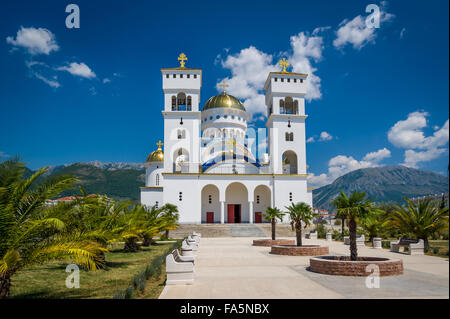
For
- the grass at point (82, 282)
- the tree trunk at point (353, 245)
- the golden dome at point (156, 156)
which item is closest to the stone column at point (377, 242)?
the tree trunk at point (353, 245)

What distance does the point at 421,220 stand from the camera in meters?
18.7

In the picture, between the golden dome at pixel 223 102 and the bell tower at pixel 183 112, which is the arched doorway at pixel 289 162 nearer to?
the golden dome at pixel 223 102

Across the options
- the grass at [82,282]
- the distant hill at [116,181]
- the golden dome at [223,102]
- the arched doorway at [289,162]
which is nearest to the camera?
the grass at [82,282]

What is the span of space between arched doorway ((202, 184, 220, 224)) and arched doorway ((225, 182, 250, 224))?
1.16 metres

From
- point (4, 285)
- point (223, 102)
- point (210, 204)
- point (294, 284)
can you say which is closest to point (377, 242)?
point (294, 284)

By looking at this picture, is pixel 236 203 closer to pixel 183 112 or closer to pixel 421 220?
pixel 183 112

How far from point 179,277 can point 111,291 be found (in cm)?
179

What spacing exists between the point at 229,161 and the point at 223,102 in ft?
33.3

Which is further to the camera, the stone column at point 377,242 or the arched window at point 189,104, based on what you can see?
the arched window at point 189,104

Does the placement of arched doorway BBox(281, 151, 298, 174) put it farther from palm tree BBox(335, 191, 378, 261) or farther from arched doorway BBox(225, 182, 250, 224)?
palm tree BBox(335, 191, 378, 261)

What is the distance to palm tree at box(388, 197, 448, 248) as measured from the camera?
18359mm

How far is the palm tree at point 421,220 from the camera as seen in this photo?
1836cm
